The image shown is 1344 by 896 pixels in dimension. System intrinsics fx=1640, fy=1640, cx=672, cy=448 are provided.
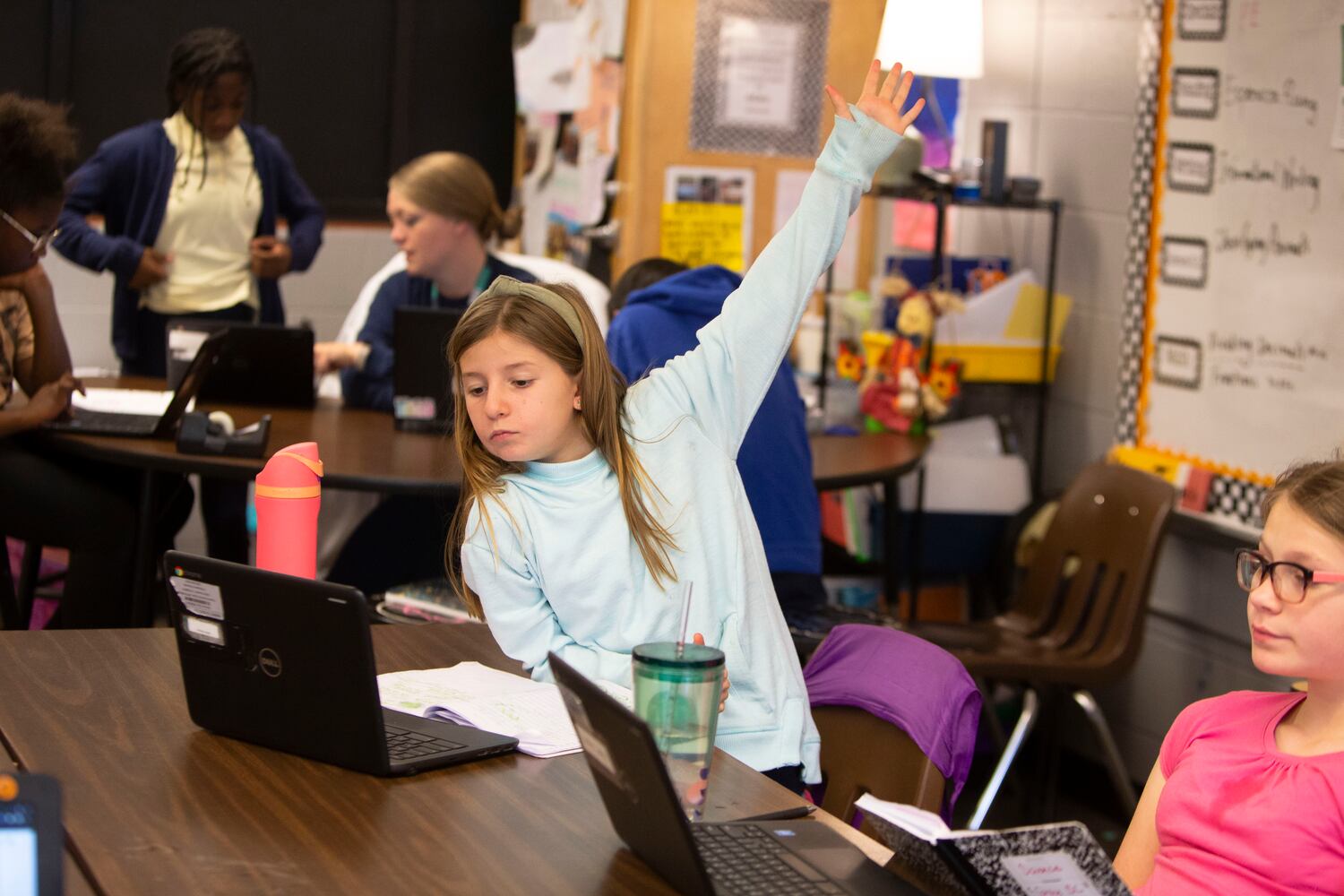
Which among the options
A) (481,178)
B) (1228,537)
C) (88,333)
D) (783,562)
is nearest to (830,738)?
(783,562)

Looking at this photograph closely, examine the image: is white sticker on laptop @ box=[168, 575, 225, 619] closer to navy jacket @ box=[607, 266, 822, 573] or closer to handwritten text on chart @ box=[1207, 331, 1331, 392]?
navy jacket @ box=[607, 266, 822, 573]

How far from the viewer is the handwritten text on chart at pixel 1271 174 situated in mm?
3143

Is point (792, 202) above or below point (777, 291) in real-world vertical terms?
above

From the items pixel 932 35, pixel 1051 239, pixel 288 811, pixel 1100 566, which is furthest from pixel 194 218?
pixel 288 811

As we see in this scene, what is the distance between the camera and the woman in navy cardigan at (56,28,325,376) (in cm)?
404

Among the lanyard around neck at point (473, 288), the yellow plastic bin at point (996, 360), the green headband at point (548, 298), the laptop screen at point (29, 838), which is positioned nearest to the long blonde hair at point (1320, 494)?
the green headband at point (548, 298)

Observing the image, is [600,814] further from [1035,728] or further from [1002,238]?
[1002,238]

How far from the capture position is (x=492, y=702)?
167 cm

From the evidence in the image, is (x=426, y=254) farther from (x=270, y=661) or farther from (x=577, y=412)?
(x=270, y=661)

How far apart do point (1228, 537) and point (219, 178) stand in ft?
8.69

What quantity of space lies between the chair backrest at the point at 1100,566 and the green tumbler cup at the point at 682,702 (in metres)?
2.11

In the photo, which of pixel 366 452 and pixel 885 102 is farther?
pixel 366 452

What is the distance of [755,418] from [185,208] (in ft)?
6.90

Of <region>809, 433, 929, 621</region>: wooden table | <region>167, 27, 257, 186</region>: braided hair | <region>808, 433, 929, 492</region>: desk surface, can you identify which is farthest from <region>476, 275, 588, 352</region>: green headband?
<region>167, 27, 257, 186</region>: braided hair
